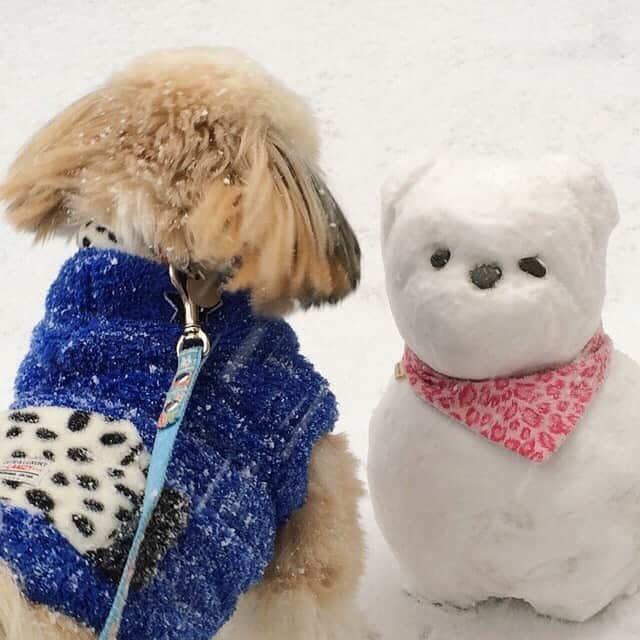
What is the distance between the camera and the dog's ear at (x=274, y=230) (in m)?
1.24

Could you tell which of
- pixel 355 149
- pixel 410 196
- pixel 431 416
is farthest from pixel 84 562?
pixel 355 149

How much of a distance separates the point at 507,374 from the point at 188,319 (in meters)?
0.53

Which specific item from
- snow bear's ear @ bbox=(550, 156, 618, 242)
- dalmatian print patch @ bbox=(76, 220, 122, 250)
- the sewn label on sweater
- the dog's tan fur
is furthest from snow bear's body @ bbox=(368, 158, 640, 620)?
the sewn label on sweater

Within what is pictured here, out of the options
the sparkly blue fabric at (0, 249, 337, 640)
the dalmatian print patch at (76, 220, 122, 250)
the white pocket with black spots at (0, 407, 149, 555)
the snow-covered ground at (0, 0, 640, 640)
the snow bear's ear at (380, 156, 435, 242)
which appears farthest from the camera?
the snow-covered ground at (0, 0, 640, 640)

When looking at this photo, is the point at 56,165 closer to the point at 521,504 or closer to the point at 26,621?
the point at 26,621

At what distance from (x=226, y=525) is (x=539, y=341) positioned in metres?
0.56

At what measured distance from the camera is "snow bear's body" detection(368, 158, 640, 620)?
1360 mm

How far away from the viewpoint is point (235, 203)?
1.26 meters

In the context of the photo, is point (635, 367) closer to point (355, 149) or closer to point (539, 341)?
point (539, 341)

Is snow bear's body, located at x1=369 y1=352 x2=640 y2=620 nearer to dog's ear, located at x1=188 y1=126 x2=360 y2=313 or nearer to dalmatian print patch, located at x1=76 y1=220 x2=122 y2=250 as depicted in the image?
dog's ear, located at x1=188 y1=126 x2=360 y2=313

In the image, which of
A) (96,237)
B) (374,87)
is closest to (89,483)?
(96,237)

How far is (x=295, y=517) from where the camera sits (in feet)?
4.71

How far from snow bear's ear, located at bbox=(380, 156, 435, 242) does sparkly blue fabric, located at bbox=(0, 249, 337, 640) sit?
278 millimetres

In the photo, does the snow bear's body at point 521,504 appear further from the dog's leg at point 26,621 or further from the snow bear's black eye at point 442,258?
the dog's leg at point 26,621
